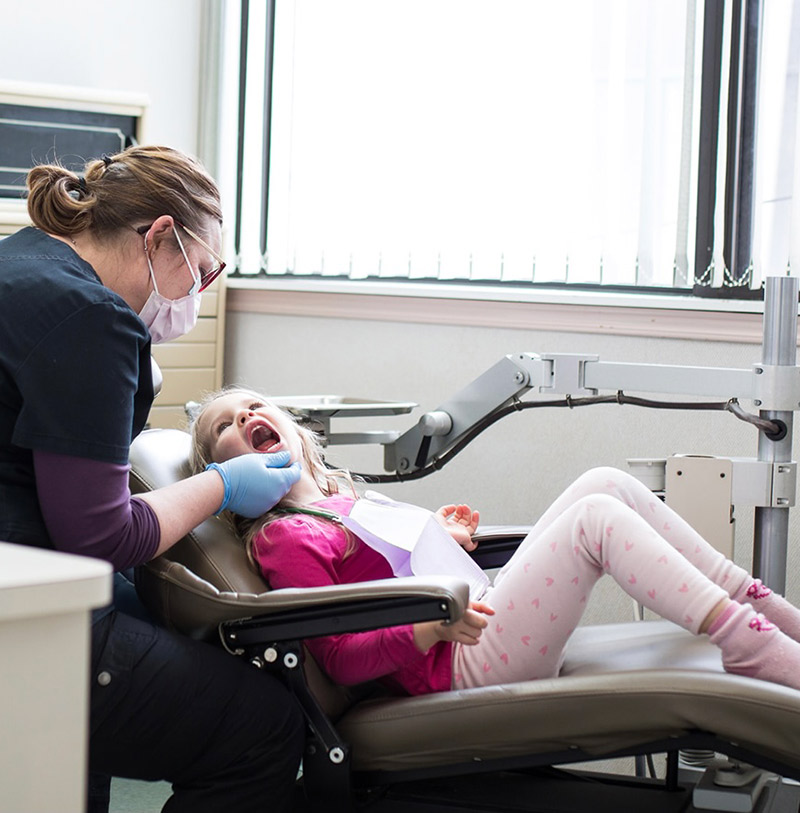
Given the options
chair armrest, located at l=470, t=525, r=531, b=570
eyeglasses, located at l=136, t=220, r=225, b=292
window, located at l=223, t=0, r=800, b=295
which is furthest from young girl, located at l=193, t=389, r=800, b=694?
window, located at l=223, t=0, r=800, b=295

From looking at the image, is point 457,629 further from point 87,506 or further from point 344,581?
point 87,506

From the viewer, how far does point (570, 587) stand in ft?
5.33

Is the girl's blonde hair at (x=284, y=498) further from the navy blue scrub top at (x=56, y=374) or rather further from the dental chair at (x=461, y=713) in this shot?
the navy blue scrub top at (x=56, y=374)

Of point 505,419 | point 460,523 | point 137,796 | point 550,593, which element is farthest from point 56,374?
point 505,419

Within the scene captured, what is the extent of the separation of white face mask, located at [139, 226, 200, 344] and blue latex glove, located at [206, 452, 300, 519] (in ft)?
0.69

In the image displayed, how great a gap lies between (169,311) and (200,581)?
1.26 ft

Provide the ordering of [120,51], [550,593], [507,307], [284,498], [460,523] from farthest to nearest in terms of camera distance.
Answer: [120,51]
[507,307]
[460,523]
[284,498]
[550,593]

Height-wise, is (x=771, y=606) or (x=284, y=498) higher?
(x=284, y=498)

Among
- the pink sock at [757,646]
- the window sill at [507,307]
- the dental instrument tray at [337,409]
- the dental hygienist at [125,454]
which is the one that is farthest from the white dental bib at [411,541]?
the window sill at [507,307]

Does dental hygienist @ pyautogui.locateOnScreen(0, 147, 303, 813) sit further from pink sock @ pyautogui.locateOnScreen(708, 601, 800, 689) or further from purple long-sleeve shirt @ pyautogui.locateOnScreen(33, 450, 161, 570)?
pink sock @ pyautogui.locateOnScreen(708, 601, 800, 689)

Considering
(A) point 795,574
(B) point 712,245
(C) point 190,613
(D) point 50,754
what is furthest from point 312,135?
(D) point 50,754

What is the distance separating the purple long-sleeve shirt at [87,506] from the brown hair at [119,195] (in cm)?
36

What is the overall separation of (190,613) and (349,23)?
215 centimetres

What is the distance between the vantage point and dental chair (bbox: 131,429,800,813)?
1.47 metres
